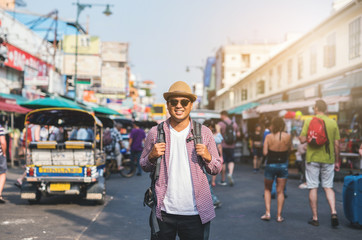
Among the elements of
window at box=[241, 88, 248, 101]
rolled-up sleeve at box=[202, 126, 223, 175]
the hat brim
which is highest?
window at box=[241, 88, 248, 101]

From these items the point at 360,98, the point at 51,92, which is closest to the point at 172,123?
the point at 360,98

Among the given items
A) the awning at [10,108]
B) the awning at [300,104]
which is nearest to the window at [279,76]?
the awning at [300,104]

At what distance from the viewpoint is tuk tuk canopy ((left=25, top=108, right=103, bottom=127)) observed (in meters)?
9.05

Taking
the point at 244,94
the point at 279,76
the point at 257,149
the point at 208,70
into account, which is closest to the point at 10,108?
the point at 257,149

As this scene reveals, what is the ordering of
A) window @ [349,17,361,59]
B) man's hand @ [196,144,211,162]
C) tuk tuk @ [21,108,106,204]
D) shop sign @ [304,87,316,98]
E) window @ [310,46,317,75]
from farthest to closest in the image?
window @ [310,46,317,75], shop sign @ [304,87,316,98], window @ [349,17,361,59], tuk tuk @ [21,108,106,204], man's hand @ [196,144,211,162]

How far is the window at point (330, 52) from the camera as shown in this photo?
1858 cm

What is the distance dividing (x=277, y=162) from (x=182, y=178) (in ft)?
13.4

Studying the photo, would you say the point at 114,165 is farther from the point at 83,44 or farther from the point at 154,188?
the point at 83,44

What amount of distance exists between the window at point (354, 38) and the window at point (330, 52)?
1573mm

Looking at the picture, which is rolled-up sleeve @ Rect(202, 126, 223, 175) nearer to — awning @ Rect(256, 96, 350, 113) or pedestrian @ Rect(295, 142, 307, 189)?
pedestrian @ Rect(295, 142, 307, 189)

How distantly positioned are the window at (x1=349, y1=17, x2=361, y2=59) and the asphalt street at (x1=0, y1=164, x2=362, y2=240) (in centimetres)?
843

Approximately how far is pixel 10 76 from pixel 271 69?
1821 centimetres

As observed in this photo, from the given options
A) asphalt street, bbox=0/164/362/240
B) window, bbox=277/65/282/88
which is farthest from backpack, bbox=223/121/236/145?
window, bbox=277/65/282/88

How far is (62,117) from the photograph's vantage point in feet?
33.5
